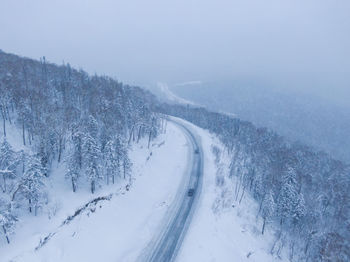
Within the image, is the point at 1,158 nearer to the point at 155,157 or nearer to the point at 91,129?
the point at 91,129

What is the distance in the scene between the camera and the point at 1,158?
116 feet

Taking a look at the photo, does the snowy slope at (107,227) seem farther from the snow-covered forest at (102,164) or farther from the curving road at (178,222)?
the snow-covered forest at (102,164)

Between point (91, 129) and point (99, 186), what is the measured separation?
12427 mm

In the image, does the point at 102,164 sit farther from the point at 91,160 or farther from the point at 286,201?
the point at 286,201

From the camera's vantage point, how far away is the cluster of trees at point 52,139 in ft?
113

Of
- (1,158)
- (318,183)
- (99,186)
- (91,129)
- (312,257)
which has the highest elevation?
(91,129)

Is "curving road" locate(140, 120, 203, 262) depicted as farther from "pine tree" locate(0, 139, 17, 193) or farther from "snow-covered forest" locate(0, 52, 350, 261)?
"pine tree" locate(0, 139, 17, 193)

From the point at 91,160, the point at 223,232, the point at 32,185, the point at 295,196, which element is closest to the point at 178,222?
the point at 223,232

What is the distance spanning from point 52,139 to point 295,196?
56.0m

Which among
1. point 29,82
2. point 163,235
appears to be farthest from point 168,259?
point 29,82

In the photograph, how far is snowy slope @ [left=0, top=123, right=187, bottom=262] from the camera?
30953 millimetres

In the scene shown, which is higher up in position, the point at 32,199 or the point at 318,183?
the point at 32,199

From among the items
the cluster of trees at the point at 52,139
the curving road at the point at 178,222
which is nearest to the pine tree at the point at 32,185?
the cluster of trees at the point at 52,139

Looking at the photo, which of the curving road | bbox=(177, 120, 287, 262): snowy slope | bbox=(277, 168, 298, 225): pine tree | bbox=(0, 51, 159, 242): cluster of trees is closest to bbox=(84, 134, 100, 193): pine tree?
bbox=(0, 51, 159, 242): cluster of trees
